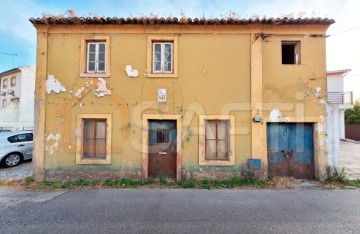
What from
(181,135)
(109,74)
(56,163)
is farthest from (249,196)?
(56,163)

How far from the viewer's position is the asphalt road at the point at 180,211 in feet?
13.2

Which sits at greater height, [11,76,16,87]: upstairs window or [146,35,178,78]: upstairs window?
[11,76,16,87]: upstairs window

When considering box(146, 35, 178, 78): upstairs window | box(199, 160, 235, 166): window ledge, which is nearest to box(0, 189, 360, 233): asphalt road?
box(199, 160, 235, 166): window ledge

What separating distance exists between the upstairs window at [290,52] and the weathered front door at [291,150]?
239 centimetres

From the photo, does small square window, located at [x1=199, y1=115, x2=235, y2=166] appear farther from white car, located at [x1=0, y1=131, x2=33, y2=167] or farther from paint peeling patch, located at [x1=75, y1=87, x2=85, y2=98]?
white car, located at [x1=0, y1=131, x2=33, y2=167]

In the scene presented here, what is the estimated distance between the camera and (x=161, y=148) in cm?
746

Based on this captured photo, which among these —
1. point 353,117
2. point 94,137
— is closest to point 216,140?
point 94,137

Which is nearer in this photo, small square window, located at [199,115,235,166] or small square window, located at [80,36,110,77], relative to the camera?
small square window, located at [199,115,235,166]

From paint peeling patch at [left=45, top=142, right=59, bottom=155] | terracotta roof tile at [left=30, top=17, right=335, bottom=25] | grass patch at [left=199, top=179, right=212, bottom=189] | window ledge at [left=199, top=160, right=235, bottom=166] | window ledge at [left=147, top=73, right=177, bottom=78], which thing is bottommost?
grass patch at [left=199, top=179, right=212, bottom=189]

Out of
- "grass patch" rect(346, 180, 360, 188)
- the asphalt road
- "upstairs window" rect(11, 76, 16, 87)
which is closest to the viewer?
the asphalt road

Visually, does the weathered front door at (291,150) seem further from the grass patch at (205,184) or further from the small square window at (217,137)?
the grass patch at (205,184)

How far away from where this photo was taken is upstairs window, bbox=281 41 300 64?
7516 millimetres

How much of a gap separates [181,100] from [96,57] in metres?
3.46

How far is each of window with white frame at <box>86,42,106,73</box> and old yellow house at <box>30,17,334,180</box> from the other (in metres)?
0.18
